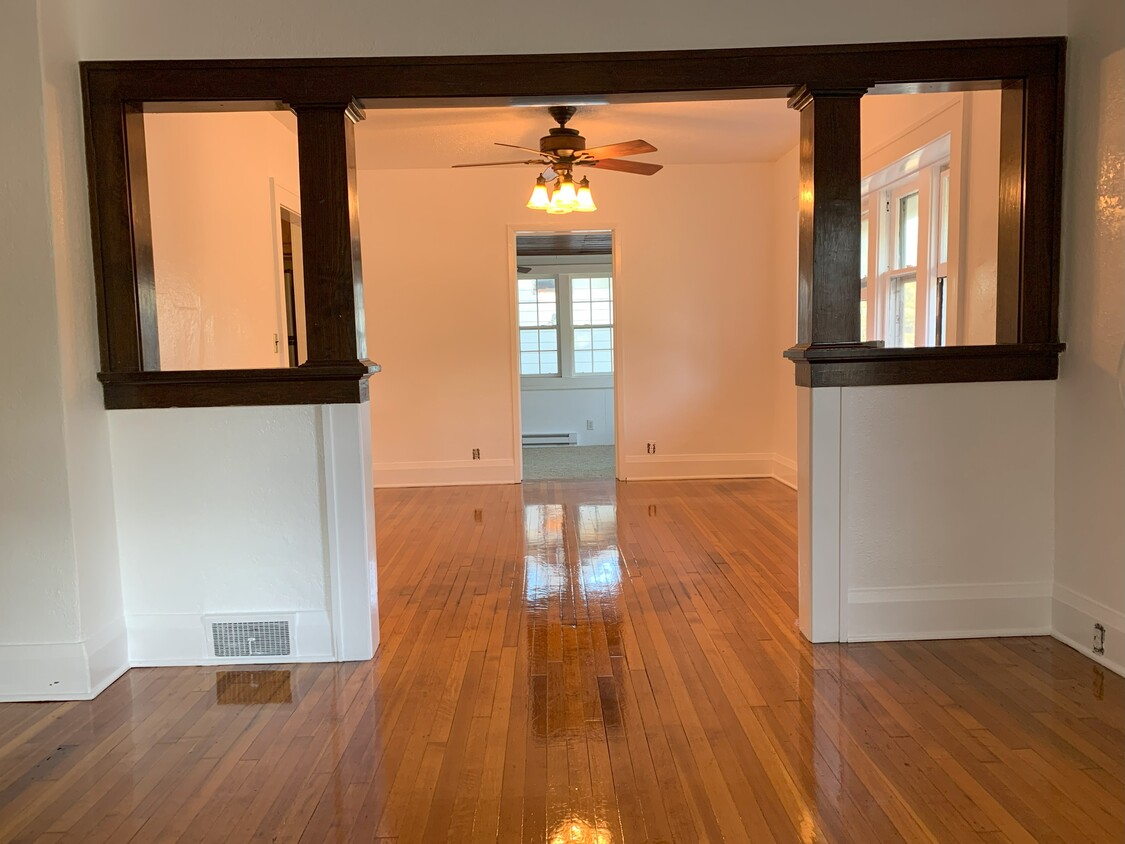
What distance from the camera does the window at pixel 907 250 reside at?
13.7ft

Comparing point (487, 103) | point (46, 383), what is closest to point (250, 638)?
point (46, 383)

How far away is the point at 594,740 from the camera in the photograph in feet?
7.23

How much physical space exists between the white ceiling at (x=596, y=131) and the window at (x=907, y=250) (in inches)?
33.1

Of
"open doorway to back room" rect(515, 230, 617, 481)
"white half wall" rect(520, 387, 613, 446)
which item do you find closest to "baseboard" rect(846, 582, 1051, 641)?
"open doorway to back room" rect(515, 230, 617, 481)

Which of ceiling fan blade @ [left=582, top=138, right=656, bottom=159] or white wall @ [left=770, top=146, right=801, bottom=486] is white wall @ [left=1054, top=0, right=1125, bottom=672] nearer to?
ceiling fan blade @ [left=582, top=138, right=656, bottom=159]

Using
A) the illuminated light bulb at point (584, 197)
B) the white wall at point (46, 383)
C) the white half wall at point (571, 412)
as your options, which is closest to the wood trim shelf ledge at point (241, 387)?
the white wall at point (46, 383)

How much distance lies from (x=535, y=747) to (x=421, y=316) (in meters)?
4.87

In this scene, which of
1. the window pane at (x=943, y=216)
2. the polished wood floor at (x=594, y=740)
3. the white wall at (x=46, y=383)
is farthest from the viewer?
the window pane at (x=943, y=216)

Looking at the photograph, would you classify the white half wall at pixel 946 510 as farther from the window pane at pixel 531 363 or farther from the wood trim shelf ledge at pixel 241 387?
the window pane at pixel 531 363

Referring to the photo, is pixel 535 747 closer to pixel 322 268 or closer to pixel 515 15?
pixel 322 268

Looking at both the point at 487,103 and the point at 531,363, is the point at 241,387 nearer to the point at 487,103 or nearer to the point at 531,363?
the point at 487,103

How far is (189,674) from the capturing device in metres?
2.77

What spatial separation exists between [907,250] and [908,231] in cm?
12

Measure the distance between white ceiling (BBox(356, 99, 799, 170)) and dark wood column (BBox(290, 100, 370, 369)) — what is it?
186 cm
